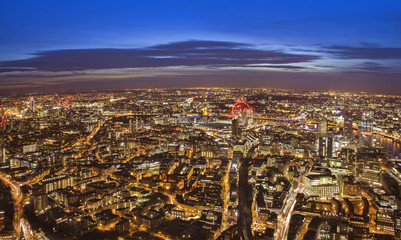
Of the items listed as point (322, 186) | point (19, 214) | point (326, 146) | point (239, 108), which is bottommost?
point (19, 214)

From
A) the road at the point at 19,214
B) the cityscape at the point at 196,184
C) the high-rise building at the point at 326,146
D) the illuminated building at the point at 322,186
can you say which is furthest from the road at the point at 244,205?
the road at the point at 19,214

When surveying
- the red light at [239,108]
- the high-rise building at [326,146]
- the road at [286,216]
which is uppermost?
the red light at [239,108]

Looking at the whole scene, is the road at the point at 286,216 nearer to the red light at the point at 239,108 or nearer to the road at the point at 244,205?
the road at the point at 244,205

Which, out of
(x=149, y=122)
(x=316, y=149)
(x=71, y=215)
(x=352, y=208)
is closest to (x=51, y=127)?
(x=149, y=122)

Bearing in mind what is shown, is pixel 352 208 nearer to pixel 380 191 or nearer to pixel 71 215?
pixel 380 191

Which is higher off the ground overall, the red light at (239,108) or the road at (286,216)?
the red light at (239,108)

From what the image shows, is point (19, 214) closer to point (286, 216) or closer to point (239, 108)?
point (286, 216)

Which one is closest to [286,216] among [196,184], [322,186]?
[322,186]

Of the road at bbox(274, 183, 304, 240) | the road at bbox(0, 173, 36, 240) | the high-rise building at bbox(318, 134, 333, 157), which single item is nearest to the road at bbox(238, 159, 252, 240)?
the road at bbox(274, 183, 304, 240)
